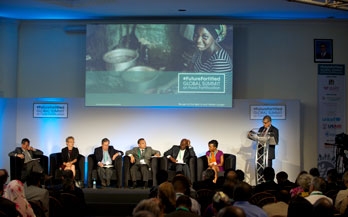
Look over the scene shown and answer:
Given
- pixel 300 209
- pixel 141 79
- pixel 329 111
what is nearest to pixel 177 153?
pixel 141 79

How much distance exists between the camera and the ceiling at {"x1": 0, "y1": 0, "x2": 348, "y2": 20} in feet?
43.1

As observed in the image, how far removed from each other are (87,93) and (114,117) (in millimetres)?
840

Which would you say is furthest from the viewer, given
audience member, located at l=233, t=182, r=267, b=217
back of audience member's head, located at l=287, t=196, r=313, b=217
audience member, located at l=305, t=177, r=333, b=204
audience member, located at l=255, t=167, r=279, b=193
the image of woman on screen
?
the image of woman on screen

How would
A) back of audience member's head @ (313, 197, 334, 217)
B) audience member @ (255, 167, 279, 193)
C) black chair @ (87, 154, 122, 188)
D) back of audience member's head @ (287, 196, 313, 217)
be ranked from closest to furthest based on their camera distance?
back of audience member's head @ (313, 197, 334, 217) < back of audience member's head @ (287, 196, 313, 217) < audience member @ (255, 167, 279, 193) < black chair @ (87, 154, 122, 188)

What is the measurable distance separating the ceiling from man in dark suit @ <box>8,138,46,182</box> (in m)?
2.70

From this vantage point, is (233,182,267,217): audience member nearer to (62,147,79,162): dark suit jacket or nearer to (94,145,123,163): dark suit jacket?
(94,145,123,163): dark suit jacket

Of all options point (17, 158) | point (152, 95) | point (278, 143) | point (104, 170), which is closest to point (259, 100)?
point (278, 143)

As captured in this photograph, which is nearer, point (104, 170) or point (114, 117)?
point (104, 170)

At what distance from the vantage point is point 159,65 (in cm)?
1435

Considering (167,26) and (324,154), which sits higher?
(167,26)

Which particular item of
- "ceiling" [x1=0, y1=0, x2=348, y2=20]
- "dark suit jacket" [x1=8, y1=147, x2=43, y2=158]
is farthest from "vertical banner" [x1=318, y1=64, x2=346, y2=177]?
"dark suit jacket" [x1=8, y1=147, x2=43, y2=158]

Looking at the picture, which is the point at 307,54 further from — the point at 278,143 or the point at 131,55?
the point at 131,55

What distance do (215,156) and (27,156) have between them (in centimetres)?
380

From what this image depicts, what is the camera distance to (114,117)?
14.8 meters
